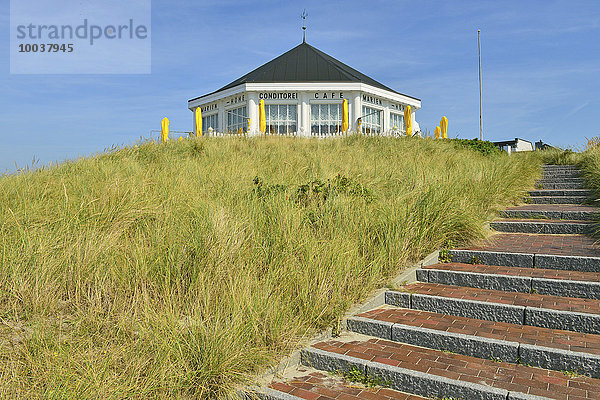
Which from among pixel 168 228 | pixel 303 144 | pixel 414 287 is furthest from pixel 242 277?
pixel 303 144

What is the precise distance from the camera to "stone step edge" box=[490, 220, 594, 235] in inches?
291

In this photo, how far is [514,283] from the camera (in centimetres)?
533

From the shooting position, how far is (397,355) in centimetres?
414

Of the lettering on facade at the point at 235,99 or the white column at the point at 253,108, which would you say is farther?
the lettering on facade at the point at 235,99

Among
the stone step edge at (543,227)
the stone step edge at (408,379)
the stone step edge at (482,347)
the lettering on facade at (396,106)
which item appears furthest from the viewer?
the lettering on facade at (396,106)

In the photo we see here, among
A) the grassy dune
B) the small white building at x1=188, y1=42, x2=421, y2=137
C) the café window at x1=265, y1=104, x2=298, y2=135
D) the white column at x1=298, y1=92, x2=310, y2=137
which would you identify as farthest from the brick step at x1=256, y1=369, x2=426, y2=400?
the café window at x1=265, y1=104, x2=298, y2=135

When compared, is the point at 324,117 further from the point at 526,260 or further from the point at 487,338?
the point at 487,338

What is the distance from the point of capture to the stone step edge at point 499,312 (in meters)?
4.31

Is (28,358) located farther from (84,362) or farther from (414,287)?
(414,287)

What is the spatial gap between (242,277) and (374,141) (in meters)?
10.8

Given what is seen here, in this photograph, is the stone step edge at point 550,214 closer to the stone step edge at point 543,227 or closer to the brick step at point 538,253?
the stone step edge at point 543,227

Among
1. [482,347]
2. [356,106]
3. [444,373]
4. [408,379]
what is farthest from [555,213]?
[356,106]

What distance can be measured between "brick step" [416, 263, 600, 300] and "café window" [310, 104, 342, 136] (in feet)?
79.1

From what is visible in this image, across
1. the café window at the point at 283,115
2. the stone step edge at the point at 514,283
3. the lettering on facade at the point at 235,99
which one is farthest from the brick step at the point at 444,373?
the lettering on facade at the point at 235,99
